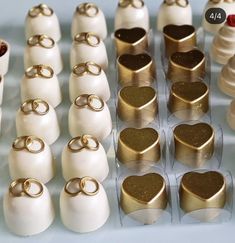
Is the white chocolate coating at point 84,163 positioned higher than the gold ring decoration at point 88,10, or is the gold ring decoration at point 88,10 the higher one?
the gold ring decoration at point 88,10

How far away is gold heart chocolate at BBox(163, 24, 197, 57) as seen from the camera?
1.44 meters

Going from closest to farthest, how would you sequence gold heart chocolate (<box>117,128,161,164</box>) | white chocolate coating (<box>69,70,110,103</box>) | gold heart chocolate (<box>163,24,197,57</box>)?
gold heart chocolate (<box>117,128,161,164</box>) < white chocolate coating (<box>69,70,110,103</box>) < gold heart chocolate (<box>163,24,197,57</box>)

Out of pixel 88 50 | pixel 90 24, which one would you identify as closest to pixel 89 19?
pixel 90 24

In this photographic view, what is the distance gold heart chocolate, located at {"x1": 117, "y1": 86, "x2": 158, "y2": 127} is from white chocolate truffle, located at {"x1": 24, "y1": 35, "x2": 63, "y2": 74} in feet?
0.60

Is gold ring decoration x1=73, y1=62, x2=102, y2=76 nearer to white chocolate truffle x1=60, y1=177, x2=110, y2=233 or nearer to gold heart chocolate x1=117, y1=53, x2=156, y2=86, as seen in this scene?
gold heart chocolate x1=117, y1=53, x2=156, y2=86

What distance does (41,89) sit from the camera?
1339mm

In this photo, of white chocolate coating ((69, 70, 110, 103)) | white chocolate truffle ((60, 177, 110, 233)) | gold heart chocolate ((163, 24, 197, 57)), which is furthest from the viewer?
gold heart chocolate ((163, 24, 197, 57))

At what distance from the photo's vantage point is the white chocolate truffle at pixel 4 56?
1.44 meters

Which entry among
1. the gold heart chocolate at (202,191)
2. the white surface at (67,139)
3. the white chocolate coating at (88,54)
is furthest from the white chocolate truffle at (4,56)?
the gold heart chocolate at (202,191)

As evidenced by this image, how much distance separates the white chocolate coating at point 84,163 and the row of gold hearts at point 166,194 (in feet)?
0.18

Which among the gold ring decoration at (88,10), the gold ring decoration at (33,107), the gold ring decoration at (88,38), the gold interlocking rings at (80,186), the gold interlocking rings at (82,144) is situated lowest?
the gold interlocking rings at (80,186)

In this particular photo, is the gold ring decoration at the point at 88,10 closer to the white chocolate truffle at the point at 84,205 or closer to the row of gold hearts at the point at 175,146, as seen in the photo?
the row of gold hearts at the point at 175,146

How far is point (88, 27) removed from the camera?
1.50 metres

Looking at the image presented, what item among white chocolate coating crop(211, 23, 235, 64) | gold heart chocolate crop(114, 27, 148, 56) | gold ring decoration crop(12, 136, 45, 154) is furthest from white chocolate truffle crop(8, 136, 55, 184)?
white chocolate coating crop(211, 23, 235, 64)
